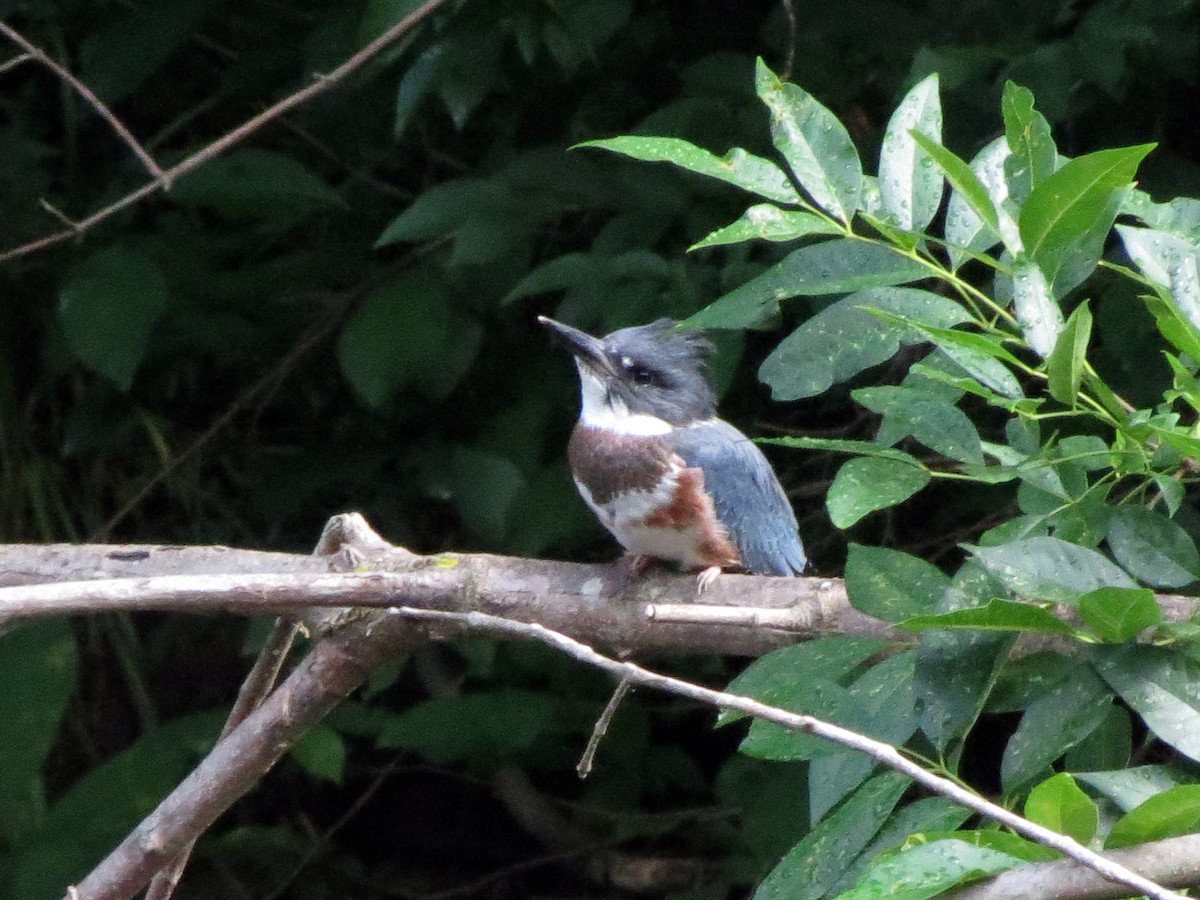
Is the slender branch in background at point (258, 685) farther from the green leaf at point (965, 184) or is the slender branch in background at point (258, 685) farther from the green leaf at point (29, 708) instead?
the green leaf at point (29, 708)

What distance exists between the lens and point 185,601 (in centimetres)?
149

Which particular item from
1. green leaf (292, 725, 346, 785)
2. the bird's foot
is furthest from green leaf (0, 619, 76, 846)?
the bird's foot

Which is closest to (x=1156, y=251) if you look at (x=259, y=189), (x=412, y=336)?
(x=412, y=336)

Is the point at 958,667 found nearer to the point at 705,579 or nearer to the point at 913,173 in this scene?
the point at 913,173

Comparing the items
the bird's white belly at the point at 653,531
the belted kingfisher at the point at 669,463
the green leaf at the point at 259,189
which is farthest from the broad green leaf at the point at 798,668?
the green leaf at the point at 259,189

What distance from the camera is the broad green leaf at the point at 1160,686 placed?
44.3 inches

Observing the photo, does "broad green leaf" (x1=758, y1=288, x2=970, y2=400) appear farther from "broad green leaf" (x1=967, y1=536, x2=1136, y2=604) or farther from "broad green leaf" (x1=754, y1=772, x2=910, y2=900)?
"broad green leaf" (x1=754, y1=772, x2=910, y2=900)

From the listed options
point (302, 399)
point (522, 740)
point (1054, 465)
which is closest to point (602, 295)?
point (522, 740)

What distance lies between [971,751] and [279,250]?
169 cm

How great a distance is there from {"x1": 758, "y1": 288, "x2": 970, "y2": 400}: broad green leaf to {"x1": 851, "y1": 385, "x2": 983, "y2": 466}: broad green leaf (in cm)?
5

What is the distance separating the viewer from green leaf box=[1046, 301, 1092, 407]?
1097 mm

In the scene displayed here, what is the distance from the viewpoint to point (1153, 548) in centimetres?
122

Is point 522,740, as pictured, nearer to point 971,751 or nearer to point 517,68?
point 971,751

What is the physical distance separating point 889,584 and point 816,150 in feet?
1.17
